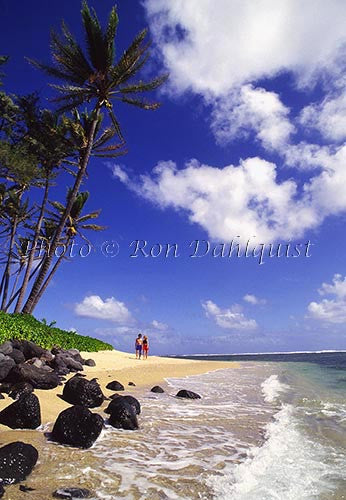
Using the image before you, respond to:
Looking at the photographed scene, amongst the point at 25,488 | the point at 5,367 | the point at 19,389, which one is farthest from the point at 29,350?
the point at 25,488

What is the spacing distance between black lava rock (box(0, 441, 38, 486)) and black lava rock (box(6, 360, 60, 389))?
434 centimetres

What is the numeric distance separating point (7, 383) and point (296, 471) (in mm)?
6277

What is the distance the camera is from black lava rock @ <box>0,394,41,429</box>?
A: 5.69 metres

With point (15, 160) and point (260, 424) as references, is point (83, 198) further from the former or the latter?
point (260, 424)

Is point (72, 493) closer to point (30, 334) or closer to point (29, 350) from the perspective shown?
point (29, 350)

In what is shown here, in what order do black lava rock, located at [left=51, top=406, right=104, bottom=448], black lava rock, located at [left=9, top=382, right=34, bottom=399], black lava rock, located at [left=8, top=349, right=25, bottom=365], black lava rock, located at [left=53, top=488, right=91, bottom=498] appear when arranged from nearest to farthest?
1. black lava rock, located at [left=53, top=488, right=91, bottom=498]
2. black lava rock, located at [left=51, top=406, right=104, bottom=448]
3. black lava rock, located at [left=9, top=382, right=34, bottom=399]
4. black lava rock, located at [left=8, top=349, right=25, bottom=365]

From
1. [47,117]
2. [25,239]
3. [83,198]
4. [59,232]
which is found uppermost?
[47,117]

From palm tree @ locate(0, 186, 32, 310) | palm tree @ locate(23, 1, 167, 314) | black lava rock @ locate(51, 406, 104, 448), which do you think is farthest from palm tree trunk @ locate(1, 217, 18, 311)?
black lava rock @ locate(51, 406, 104, 448)

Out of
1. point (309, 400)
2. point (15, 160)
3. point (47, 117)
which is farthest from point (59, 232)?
point (309, 400)

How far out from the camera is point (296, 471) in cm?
469

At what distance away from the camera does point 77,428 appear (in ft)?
17.2

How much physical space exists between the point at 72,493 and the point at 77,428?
5.32 feet

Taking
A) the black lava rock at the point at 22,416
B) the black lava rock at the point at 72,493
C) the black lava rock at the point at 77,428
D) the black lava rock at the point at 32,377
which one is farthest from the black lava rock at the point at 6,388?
the black lava rock at the point at 72,493

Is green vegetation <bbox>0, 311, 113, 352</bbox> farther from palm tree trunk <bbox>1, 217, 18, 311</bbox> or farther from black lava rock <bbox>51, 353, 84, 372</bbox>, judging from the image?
palm tree trunk <bbox>1, 217, 18, 311</bbox>
